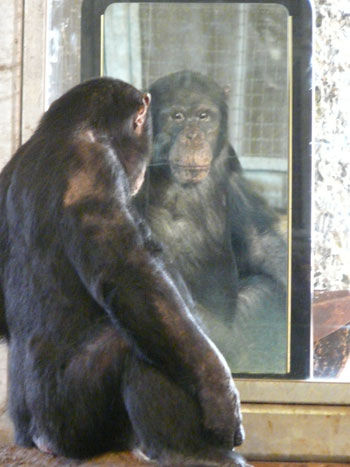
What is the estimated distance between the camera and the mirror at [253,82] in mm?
3086

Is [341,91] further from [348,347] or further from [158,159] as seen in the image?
[348,347]

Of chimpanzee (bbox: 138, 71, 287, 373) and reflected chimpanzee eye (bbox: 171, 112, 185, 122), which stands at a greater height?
reflected chimpanzee eye (bbox: 171, 112, 185, 122)

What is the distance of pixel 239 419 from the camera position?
184 cm

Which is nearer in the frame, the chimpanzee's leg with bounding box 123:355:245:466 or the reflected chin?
Answer: the chimpanzee's leg with bounding box 123:355:245:466

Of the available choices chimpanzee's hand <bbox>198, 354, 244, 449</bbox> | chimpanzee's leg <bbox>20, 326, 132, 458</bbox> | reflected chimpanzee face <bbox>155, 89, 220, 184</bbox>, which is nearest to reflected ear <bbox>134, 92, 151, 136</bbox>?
chimpanzee's leg <bbox>20, 326, 132, 458</bbox>

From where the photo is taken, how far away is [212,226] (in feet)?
10.2

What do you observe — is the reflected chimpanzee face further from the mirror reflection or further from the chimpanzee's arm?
the chimpanzee's arm

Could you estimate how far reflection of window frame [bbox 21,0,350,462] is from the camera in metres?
3.04

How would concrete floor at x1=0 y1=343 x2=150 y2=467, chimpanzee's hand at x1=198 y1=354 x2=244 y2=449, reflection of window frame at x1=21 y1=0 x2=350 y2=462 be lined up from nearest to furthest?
chimpanzee's hand at x1=198 y1=354 x2=244 y2=449, concrete floor at x1=0 y1=343 x2=150 y2=467, reflection of window frame at x1=21 y1=0 x2=350 y2=462

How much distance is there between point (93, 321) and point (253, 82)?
1398 millimetres

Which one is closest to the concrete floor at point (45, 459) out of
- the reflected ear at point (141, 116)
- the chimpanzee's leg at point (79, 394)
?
the chimpanzee's leg at point (79, 394)

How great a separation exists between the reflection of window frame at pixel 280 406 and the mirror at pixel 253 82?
0.16ft

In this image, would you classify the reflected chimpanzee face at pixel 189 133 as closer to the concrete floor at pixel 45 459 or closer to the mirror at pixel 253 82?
the mirror at pixel 253 82

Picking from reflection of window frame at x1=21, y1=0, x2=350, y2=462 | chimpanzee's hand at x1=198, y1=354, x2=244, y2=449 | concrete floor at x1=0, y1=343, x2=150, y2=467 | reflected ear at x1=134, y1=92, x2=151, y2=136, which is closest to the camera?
chimpanzee's hand at x1=198, y1=354, x2=244, y2=449
